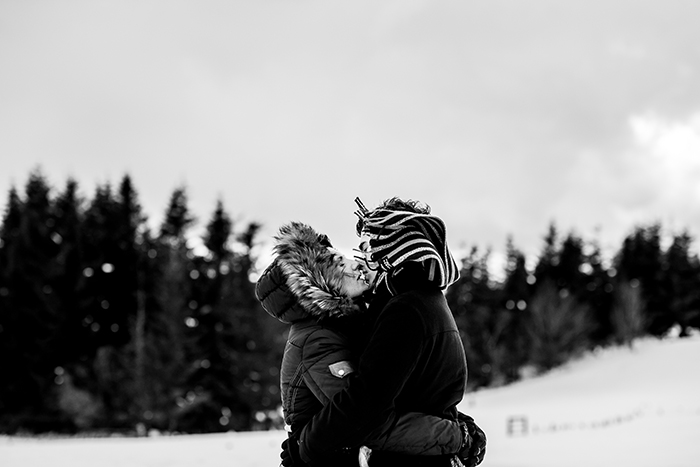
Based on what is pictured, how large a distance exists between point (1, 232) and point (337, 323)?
34050 millimetres

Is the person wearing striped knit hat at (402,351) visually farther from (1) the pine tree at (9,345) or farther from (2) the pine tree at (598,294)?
(2) the pine tree at (598,294)

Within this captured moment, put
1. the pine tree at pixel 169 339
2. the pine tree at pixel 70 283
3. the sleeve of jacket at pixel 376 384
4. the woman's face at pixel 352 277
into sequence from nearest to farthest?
the sleeve of jacket at pixel 376 384
the woman's face at pixel 352 277
the pine tree at pixel 169 339
the pine tree at pixel 70 283

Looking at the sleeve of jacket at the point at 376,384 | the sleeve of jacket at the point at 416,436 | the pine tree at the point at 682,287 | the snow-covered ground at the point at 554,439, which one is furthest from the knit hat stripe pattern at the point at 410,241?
the pine tree at the point at 682,287

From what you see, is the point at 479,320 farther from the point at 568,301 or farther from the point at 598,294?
the point at 598,294

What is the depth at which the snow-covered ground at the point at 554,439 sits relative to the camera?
408 inches

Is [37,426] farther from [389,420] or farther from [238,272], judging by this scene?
[389,420]

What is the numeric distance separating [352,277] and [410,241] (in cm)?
37

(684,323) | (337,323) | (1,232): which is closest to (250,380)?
(1,232)

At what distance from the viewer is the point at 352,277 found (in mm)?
2453

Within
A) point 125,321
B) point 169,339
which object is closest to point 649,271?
point 169,339

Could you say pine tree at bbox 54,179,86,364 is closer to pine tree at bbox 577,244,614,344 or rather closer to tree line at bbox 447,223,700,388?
tree line at bbox 447,223,700,388

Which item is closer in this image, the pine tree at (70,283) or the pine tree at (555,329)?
the pine tree at (70,283)

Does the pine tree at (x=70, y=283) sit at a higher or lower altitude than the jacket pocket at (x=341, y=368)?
higher

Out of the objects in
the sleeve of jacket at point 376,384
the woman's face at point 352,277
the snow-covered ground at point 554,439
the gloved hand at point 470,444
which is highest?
the woman's face at point 352,277
